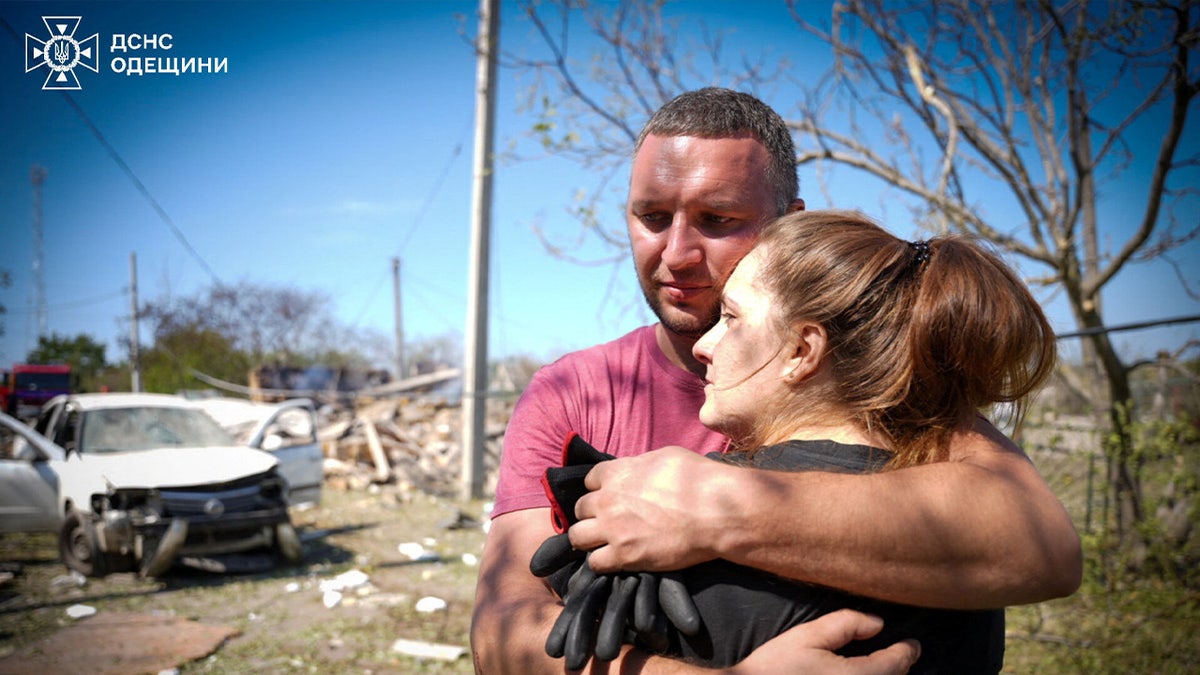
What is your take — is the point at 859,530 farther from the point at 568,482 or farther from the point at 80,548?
the point at 80,548

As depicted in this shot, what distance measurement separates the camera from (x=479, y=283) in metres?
11.9

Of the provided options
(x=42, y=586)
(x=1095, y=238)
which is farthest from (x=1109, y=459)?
(x=42, y=586)

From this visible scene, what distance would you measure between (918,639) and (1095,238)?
6071mm

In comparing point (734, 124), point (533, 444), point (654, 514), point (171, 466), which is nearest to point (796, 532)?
point (654, 514)

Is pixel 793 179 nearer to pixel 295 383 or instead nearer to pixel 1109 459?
pixel 1109 459

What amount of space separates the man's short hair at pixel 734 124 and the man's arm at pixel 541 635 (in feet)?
3.48

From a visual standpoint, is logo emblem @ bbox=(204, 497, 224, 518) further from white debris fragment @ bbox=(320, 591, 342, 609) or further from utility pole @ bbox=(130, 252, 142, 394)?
utility pole @ bbox=(130, 252, 142, 394)

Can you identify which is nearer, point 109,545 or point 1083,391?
point 1083,391

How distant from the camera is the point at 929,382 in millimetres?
1435

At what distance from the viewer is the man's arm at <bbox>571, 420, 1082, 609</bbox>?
4.03 feet

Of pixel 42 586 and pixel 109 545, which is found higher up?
pixel 109 545

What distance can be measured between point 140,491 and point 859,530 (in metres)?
7.74

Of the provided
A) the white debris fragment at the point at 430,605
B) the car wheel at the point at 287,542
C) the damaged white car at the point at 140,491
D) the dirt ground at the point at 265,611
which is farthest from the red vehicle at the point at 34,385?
the white debris fragment at the point at 430,605

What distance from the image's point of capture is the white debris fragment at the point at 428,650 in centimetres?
561
